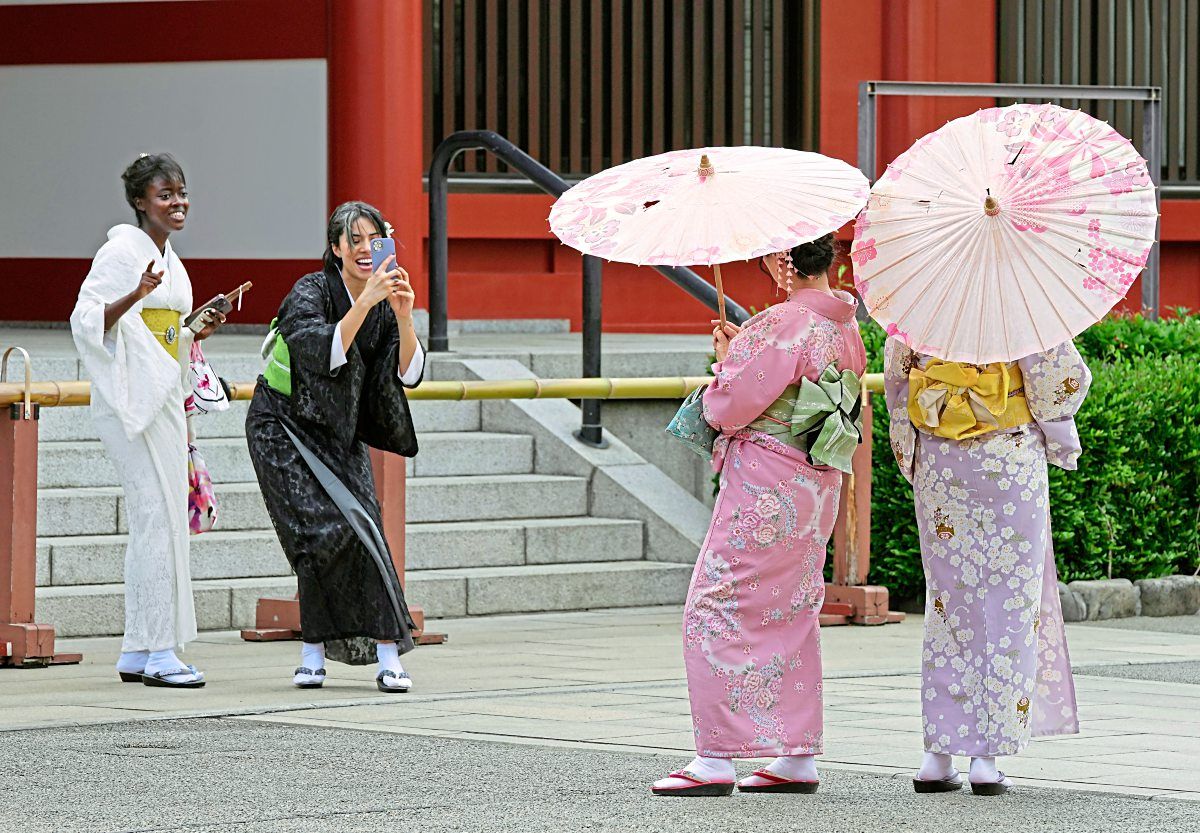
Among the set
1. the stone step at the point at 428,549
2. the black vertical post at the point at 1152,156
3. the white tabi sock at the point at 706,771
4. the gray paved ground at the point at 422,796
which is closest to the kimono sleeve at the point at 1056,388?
the gray paved ground at the point at 422,796

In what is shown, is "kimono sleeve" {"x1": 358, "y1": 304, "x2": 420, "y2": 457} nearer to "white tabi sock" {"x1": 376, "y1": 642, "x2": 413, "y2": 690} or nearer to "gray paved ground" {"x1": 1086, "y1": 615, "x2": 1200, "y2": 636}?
"white tabi sock" {"x1": 376, "y1": 642, "x2": 413, "y2": 690}

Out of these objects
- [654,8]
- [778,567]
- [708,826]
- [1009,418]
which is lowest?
[708,826]

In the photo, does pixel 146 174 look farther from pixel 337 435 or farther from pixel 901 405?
pixel 901 405

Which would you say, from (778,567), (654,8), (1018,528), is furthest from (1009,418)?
(654,8)

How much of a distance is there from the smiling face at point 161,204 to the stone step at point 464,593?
65.2 inches

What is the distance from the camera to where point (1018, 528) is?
228 inches

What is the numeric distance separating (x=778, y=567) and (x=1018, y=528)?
624 mm

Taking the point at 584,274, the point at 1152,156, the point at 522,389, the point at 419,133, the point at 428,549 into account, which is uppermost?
the point at 419,133

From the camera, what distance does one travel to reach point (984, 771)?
573 centimetres

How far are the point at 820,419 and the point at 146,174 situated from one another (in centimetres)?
307

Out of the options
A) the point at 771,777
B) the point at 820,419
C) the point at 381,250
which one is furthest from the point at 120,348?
the point at 771,777

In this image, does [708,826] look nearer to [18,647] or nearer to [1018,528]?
[1018,528]

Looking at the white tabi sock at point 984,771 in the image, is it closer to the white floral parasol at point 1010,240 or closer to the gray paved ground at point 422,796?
the gray paved ground at point 422,796

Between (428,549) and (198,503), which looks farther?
(428,549)
